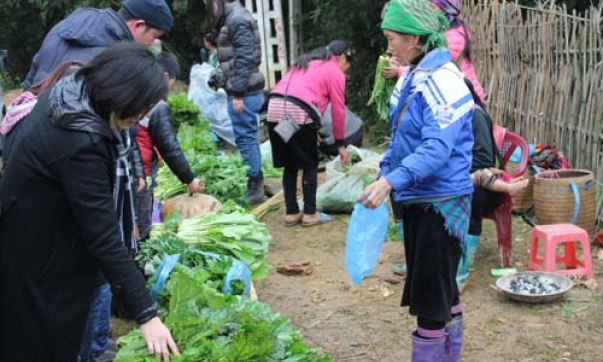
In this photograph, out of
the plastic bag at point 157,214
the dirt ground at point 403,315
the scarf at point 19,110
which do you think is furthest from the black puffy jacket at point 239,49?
the scarf at point 19,110

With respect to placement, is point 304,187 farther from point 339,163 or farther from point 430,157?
point 430,157

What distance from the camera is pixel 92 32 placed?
439 cm

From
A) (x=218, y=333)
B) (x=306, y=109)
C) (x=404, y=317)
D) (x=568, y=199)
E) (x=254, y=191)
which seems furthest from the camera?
(x=254, y=191)

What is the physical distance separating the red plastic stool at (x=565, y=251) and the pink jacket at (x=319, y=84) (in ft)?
7.36

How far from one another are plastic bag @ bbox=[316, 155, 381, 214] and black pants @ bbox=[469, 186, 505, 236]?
1.99m

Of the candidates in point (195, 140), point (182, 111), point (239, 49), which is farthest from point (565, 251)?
point (182, 111)

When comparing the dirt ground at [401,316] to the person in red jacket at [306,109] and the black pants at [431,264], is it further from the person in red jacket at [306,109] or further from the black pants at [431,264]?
the black pants at [431,264]

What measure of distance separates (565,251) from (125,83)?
428cm

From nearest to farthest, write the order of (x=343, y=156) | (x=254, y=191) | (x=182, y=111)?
(x=343, y=156) → (x=254, y=191) → (x=182, y=111)

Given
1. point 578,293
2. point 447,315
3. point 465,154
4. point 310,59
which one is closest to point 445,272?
point 447,315

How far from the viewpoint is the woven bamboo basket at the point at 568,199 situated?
683 cm

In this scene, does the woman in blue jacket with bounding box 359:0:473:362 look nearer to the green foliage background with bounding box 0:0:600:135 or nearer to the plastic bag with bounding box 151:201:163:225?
the plastic bag with bounding box 151:201:163:225

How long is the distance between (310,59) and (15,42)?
11530mm

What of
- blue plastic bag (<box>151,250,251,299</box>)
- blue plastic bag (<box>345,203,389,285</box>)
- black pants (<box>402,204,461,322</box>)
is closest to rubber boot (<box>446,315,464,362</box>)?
black pants (<box>402,204,461,322</box>)
